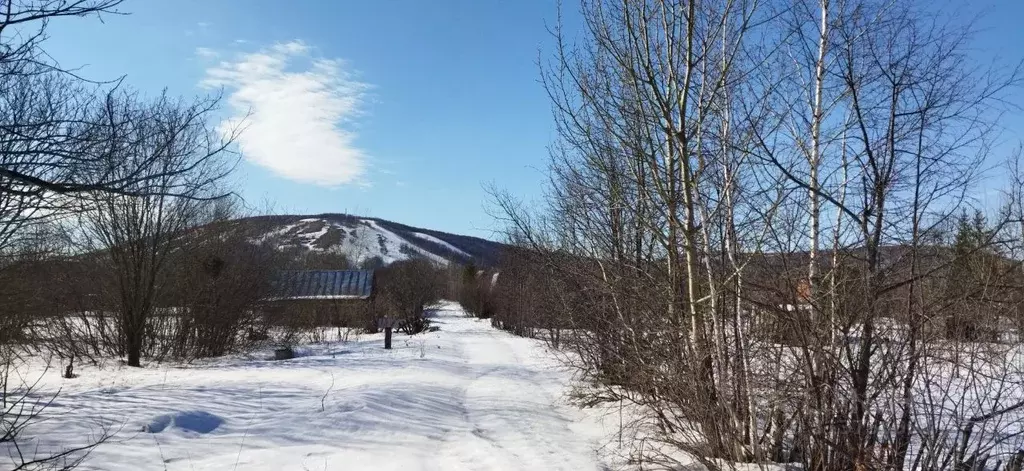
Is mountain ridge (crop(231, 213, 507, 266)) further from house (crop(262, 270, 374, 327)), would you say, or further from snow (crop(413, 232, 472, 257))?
house (crop(262, 270, 374, 327))

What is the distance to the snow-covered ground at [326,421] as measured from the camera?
659 centimetres

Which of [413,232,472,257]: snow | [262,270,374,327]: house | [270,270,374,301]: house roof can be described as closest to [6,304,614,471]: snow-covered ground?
[262,270,374,327]: house

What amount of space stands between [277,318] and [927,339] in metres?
23.7

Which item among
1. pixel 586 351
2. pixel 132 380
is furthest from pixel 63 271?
pixel 586 351

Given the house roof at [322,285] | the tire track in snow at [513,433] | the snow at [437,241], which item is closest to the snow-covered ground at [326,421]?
the tire track in snow at [513,433]

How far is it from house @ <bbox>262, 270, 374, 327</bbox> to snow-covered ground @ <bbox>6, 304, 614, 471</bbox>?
1031 centimetres

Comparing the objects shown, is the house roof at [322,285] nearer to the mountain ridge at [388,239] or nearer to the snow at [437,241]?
the mountain ridge at [388,239]

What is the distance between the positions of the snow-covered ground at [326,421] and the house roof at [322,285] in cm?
1100

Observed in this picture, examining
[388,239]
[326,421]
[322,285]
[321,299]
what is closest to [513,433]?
[326,421]

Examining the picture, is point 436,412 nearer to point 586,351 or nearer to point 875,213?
point 586,351

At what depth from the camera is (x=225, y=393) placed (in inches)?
425

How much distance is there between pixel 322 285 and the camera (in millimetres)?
35188

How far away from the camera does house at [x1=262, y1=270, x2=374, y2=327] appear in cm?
2519

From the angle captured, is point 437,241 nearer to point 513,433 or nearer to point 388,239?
point 388,239
